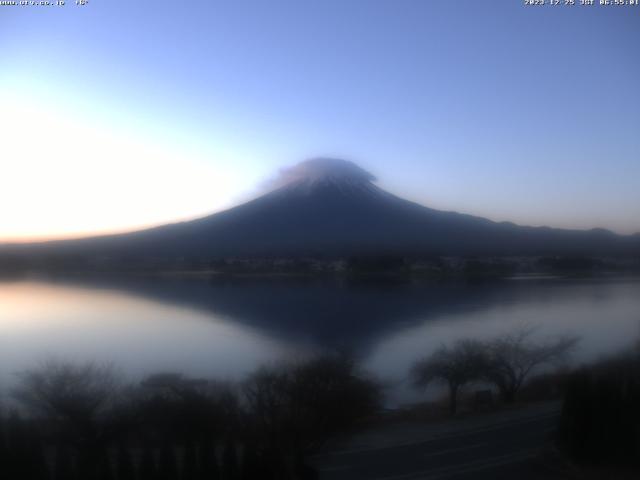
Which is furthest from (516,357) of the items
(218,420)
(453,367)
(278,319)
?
(218,420)

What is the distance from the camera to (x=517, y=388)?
5.82m

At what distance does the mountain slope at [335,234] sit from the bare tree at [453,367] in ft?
8.75

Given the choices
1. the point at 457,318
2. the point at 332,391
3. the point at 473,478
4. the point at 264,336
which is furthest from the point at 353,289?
the point at 473,478

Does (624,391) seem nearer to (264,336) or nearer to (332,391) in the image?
(332,391)

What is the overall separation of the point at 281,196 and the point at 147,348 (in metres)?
8.61

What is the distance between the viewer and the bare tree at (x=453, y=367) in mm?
5812

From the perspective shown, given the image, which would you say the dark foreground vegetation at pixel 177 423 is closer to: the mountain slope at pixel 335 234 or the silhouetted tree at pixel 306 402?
the silhouetted tree at pixel 306 402

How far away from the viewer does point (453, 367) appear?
595 centimetres

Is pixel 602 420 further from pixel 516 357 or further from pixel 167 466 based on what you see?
pixel 167 466

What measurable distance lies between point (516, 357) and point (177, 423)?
407 cm

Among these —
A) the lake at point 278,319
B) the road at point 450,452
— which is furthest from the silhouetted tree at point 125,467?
the lake at point 278,319

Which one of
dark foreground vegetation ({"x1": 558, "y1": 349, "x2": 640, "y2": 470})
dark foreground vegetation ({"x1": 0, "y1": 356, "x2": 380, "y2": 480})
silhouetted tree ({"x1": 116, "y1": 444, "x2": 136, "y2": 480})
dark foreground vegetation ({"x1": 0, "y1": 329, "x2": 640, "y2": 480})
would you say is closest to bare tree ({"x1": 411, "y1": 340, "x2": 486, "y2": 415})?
dark foreground vegetation ({"x1": 0, "y1": 329, "x2": 640, "y2": 480})

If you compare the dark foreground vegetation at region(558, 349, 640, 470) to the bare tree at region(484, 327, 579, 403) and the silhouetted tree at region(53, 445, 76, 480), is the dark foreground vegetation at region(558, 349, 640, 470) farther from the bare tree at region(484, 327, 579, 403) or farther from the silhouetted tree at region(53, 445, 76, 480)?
the silhouetted tree at region(53, 445, 76, 480)

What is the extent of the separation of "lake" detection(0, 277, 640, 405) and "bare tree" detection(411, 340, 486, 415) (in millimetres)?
256
